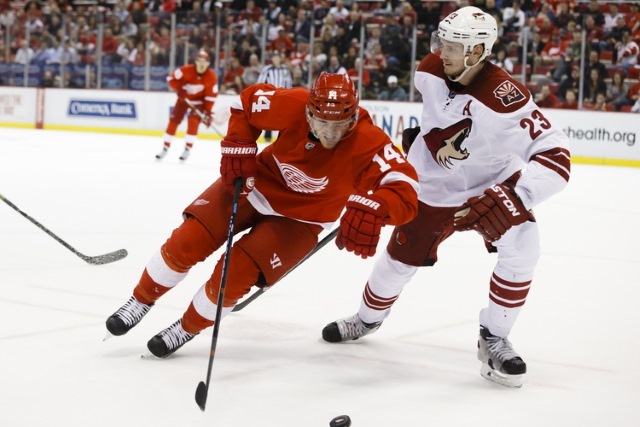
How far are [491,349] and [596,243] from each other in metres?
3.12

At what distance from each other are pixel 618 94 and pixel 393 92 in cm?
300

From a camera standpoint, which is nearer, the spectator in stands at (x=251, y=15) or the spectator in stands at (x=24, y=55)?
the spectator in stands at (x=251, y=15)

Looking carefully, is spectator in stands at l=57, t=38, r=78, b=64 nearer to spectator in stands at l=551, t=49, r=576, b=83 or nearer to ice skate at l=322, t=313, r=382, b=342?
spectator in stands at l=551, t=49, r=576, b=83

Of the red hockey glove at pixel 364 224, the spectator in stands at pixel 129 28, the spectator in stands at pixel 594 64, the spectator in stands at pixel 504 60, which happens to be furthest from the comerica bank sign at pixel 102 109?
the red hockey glove at pixel 364 224

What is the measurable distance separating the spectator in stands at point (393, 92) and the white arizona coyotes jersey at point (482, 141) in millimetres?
9732

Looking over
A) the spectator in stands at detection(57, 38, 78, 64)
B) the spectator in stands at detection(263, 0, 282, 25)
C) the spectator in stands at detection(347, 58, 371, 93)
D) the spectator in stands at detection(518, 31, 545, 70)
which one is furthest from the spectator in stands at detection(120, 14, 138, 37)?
the spectator in stands at detection(518, 31, 545, 70)

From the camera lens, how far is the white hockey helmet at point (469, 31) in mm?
2879

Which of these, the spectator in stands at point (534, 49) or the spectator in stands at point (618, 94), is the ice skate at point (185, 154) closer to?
the spectator in stands at point (534, 49)

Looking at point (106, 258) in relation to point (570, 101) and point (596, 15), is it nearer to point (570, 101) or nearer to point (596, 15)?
point (570, 101)

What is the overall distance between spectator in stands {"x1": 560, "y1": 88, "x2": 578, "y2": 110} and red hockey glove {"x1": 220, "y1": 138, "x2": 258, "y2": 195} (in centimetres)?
950

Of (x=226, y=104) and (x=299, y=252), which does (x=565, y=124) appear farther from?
(x=299, y=252)

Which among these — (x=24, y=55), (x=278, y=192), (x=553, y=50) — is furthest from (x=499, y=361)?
(x=24, y=55)

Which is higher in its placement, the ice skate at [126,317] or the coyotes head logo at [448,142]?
the coyotes head logo at [448,142]

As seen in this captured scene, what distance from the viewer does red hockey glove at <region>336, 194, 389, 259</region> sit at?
2.61 meters
